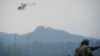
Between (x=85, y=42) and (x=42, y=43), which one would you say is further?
(x=42, y=43)

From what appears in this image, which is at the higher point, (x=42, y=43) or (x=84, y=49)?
(x=42, y=43)

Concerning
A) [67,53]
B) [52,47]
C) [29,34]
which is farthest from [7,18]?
[67,53]

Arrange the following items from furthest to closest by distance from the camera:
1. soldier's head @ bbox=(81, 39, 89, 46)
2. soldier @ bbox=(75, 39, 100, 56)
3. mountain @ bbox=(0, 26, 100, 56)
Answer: mountain @ bbox=(0, 26, 100, 56), soldier's head @ bbox=(81, 39, 89, 46), soldier @ bbox=(75, 39, 100, 56)

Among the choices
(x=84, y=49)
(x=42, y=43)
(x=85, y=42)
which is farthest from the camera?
(x=42, y=43)

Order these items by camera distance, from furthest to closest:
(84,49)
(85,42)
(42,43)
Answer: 1. (42,43)
2. (85,42)
3. (84,49)

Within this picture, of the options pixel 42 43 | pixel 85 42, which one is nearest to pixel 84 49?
pixel 85 42

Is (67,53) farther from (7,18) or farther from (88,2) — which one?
(7,18)

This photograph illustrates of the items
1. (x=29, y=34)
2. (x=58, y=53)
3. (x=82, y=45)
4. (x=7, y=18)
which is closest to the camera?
(x=82, y=45)

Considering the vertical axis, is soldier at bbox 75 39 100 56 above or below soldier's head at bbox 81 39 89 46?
below

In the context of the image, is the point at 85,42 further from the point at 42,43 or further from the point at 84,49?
the point at 42,43
